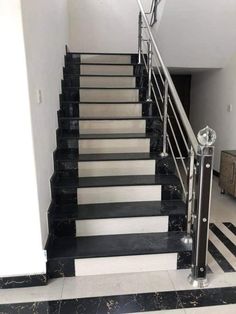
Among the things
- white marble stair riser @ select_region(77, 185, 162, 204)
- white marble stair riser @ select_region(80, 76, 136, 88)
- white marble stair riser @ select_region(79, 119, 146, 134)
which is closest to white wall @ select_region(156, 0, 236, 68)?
white marble stair riser @ select_region(80, 76, 136, 88)

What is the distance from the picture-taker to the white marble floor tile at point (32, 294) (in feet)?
5.71

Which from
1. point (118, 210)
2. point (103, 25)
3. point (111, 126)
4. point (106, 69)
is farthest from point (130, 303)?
point (103, 25)

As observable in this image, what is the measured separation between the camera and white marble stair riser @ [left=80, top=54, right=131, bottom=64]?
390 cm

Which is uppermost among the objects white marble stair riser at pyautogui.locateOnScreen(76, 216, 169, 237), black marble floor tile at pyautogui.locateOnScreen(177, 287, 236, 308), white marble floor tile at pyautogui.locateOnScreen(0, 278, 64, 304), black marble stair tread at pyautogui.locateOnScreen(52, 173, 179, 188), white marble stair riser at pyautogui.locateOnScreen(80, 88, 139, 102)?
white marble stair riser at pyautogui.locateOnScreen(80, 88, 139, 102)

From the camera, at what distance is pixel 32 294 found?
5.85 feet

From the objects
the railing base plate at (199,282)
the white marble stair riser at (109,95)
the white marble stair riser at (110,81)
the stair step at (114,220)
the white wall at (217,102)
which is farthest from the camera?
the white wall at (217,102)

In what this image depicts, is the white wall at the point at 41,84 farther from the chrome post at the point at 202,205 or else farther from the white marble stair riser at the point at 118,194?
the chrome post at the point at 202,205

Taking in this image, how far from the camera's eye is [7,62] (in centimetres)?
155

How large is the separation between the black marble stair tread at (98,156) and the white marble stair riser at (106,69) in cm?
148

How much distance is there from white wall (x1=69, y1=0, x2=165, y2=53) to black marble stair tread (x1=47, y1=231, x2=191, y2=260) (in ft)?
10.5

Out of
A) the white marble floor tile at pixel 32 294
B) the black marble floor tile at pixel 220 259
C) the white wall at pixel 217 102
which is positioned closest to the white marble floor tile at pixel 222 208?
the black marble floor tile at pixel 220 259

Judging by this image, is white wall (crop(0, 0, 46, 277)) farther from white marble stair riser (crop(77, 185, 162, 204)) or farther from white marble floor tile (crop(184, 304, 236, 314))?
white marble floor tile (crop(184, 304, 236, 314))

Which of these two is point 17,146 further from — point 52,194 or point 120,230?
point 120,230

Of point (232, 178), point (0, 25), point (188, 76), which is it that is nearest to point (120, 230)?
point (0, 25)
